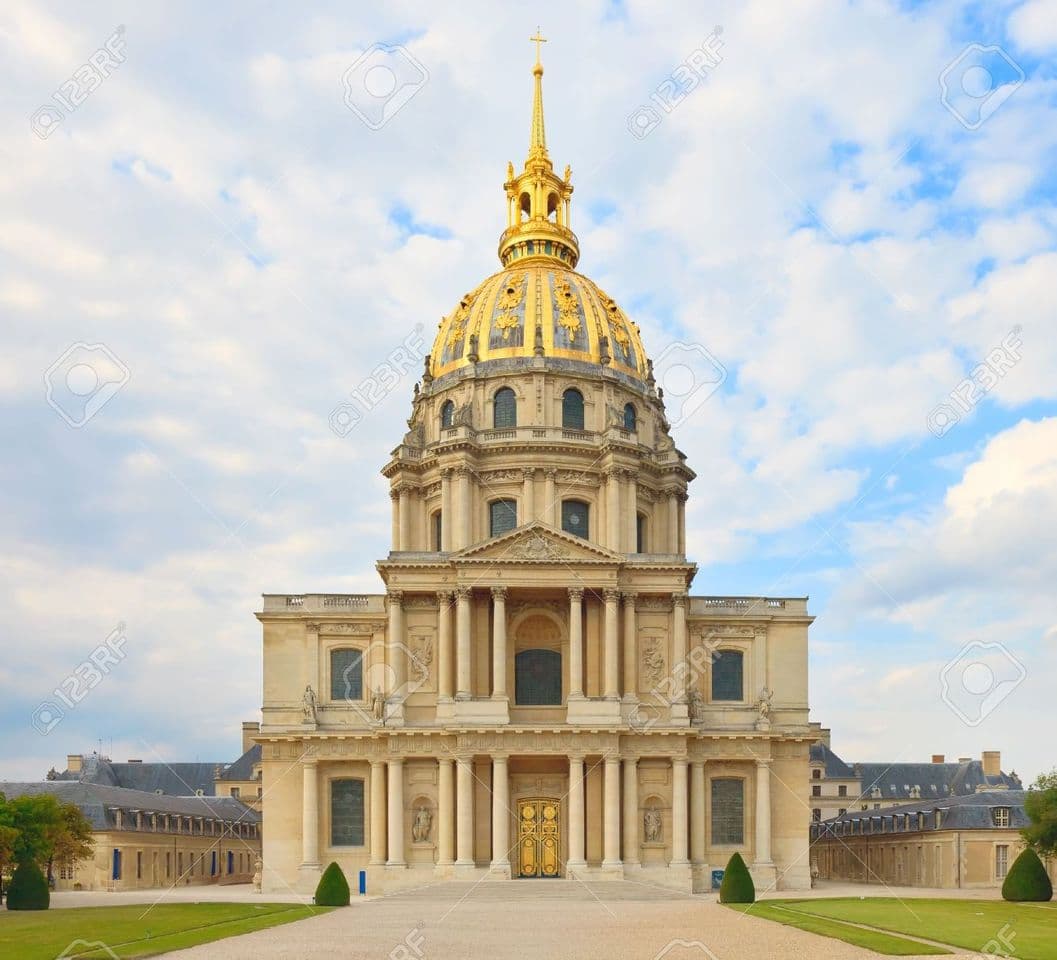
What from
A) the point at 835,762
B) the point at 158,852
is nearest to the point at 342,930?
the point at 158,852

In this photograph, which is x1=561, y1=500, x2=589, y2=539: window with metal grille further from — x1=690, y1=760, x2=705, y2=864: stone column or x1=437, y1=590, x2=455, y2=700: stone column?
x1=690, y1=760, x2=705, y2=864: stone column

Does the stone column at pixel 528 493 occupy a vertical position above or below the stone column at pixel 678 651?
above

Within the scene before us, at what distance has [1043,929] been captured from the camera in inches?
1347

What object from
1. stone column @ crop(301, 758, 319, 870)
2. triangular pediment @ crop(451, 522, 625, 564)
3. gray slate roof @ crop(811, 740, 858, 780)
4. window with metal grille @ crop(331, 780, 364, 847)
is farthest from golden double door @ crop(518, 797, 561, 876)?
gray slate roof @ crop(811, 740, 858, 780)

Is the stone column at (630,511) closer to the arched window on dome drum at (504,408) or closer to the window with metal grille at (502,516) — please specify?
the window with metal grille at (502,516)

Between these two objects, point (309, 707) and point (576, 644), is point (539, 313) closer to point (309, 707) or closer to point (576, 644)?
point (576, 644)

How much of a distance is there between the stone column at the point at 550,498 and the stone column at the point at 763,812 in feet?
57.4

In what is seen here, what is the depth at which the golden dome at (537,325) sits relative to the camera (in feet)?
249

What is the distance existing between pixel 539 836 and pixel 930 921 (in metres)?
29.2

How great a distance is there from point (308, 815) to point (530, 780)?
431 inches

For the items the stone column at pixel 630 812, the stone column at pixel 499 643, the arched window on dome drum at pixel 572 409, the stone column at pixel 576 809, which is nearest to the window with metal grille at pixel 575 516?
the arched window on dome drum at pixel 572 409

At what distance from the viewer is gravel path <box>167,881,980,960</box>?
27156 mm

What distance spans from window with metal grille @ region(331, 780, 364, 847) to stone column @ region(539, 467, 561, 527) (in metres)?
17.7

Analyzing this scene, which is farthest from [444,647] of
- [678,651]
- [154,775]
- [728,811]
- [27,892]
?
[154,775]
